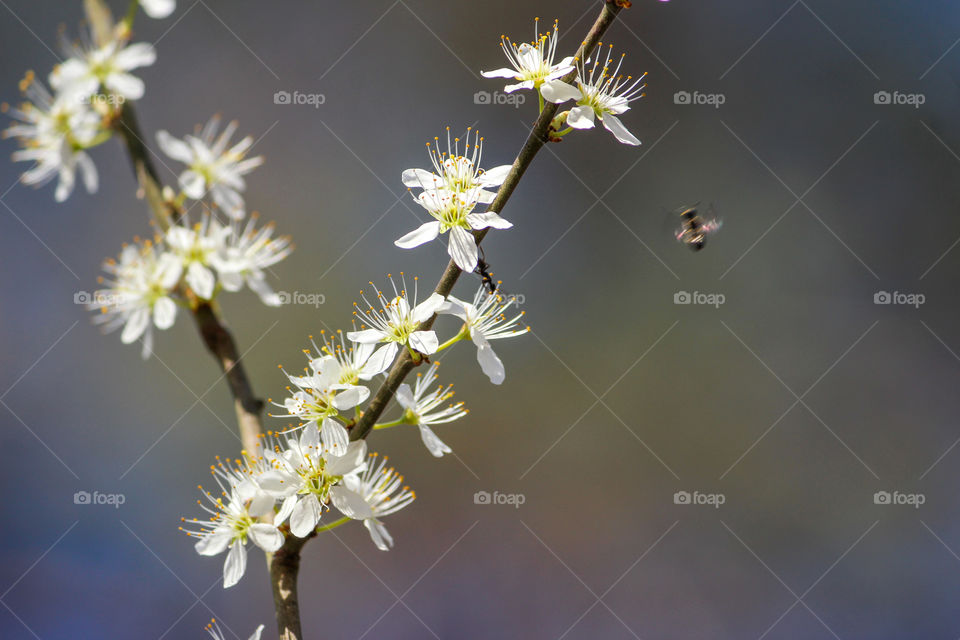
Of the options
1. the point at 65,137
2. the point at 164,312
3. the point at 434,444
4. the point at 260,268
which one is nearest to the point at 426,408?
the point at 434,444

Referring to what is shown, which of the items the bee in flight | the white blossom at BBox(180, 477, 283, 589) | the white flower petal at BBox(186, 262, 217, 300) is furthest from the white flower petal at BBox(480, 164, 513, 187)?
the bee in flight

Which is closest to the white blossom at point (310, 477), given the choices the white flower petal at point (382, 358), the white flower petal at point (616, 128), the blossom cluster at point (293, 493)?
the blossom cluster at point (293, 493)

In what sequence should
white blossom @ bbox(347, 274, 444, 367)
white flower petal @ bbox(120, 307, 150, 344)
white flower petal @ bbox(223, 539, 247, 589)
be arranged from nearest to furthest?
white flower petal @ bbox(120, 307, 150, 344)
white blossom @ bbox(347, 274, 444, 367)
white flower petal @ bbox(223, 539, 247, 589)

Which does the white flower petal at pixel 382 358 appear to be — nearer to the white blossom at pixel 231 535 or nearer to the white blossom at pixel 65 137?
the white blossom at pixel 231 535

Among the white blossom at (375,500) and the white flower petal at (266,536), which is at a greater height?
the white blossom at (375,500)

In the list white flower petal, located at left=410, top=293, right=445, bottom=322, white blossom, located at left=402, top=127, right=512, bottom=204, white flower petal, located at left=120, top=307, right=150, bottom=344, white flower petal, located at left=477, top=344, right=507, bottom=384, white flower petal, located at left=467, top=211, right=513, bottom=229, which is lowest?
white flower petal, located at left=120, top=307, right=150, bottom=344

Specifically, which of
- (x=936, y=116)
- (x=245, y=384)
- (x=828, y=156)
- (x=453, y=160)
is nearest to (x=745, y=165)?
(x=828, y=156)

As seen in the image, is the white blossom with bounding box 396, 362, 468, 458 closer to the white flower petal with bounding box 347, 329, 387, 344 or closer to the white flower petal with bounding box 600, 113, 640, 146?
→ the white flower petal with bounding box 347, 329, 387, 344

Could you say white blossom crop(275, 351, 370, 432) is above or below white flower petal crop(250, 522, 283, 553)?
above
